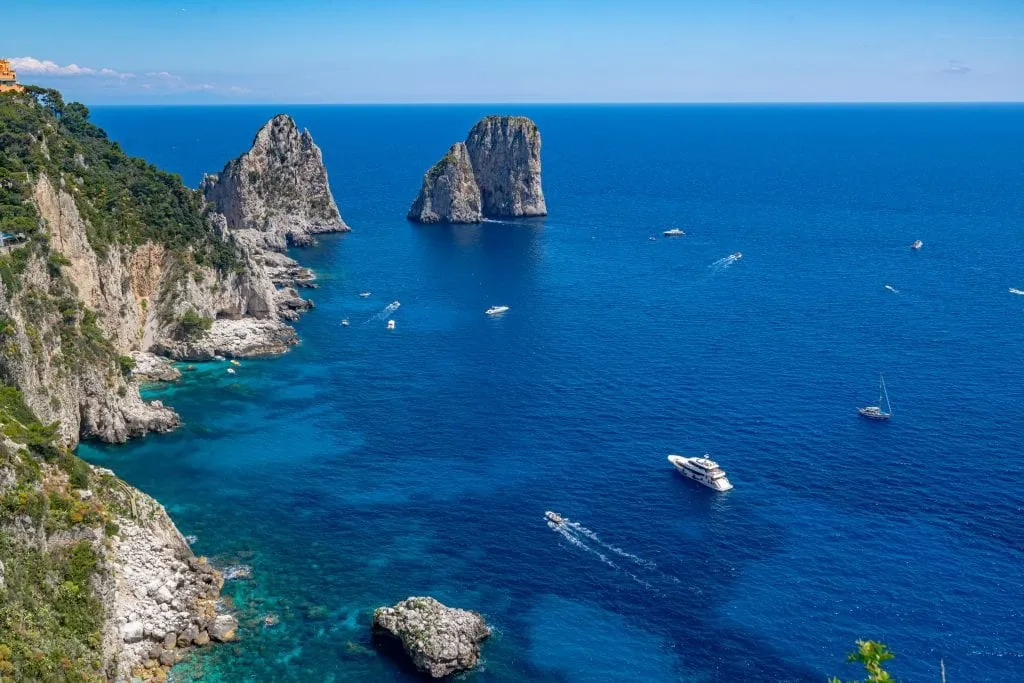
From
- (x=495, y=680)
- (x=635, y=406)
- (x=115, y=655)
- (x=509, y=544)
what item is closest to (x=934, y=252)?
(x=635, y=406)

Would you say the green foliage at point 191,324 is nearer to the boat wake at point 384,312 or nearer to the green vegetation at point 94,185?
the green vegetation at point 94,185

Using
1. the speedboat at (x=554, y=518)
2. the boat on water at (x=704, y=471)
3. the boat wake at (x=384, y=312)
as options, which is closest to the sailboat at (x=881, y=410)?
the boat on water at (x=704, y=471)

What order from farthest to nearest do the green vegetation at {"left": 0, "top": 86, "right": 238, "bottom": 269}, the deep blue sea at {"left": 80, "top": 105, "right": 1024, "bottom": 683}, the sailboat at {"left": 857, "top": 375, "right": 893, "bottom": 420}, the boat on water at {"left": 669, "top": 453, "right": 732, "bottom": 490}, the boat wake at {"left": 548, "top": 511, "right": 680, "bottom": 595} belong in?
1. the sailboat at {"left": 857, "top": 375, "right": 893, "bottom": 420}
2. the green vegetation at {"left": 0, "top": 86, "right": 238, "bottom": 269}
3. the boat on water at {"left": 669, "top": 453, "right": 732, "bottom": 490}
4. the boat wake at {"left": 548, "top": 511, "right": 680, "bottom": 595}
5. the deep blue sea at {"left": 80, "top": 105, "right": 1024, "bottom": 683}

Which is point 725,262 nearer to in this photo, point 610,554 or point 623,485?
point 623,485

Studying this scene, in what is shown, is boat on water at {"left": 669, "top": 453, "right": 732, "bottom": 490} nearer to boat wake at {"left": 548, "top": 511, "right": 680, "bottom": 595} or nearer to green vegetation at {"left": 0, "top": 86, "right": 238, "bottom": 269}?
boat wake at {"left": 548, "top": 511, "right": 680, "bottom": 595}

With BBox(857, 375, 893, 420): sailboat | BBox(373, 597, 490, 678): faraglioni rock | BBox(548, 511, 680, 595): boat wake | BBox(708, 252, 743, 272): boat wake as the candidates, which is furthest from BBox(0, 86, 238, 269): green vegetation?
BBox(708, 252, 743, 272): boat wake

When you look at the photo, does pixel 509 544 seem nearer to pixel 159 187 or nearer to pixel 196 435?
pixel 196 435

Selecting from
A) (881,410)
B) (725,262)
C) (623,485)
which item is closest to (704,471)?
(623,485)
